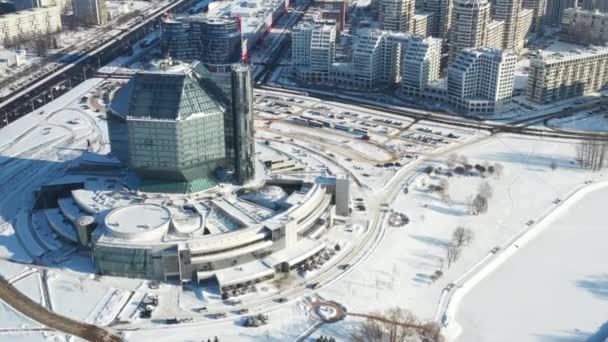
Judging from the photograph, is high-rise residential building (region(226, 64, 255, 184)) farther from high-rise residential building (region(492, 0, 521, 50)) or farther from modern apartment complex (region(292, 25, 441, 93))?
high-rise residential building (region(492, 0, 521, 50))

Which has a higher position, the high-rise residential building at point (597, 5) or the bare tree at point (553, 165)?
the high-rise residential building at point (597, 5)

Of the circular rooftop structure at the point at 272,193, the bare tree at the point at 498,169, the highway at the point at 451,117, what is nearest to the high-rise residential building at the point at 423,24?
the highway at the point at 451,117

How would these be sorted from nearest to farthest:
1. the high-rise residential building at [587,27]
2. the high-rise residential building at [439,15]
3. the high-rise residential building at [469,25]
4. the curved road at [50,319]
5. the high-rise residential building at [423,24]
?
the curved road at [50,319] → the high-rise residential building at [469,25] → the high-rise residential building at [423,24] → the high-rise residential building at [587,27] → the high-rise residential building at [439,15]

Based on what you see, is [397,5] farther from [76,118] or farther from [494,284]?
[494,284]

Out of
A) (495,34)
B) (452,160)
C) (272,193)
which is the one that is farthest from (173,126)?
(495,34)

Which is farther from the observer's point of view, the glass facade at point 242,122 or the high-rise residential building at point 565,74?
the high-rise residential building at point 565,74

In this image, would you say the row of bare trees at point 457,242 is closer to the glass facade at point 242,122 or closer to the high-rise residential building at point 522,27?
the glass facade at point 242,122

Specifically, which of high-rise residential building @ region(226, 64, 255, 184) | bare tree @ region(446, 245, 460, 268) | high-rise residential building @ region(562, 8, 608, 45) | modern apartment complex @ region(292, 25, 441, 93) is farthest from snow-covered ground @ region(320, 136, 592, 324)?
high-rise residential building @ region(562, 8, 608, 45)

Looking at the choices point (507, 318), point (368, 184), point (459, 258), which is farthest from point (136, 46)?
point (507, 318)
